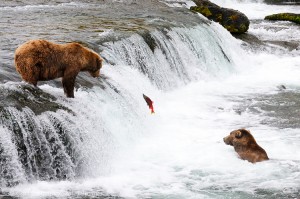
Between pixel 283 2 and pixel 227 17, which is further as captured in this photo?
pixel 283 2

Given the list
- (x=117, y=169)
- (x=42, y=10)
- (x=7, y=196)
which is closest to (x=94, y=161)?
(x=117, y=169)

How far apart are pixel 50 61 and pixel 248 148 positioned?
11.9ft

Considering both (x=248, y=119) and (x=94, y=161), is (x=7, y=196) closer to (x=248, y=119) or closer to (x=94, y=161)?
(x=94, y=161)

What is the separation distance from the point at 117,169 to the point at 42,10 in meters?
11.2

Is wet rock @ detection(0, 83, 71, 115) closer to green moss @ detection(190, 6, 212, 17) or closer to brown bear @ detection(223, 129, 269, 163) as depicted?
brown bear @ detection(223, 129, 269, 163)

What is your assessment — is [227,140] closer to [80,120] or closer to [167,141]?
[167,141]

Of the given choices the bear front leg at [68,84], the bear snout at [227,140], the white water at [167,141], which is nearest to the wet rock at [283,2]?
the white water at [167,141]

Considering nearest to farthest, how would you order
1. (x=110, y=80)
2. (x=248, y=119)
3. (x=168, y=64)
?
1. (x=110, y=80)
2. (x=248, y=119)
3. (x=168, y=64)

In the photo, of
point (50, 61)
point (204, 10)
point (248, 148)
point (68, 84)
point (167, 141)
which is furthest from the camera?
point (204, 10)

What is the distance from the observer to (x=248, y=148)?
910 centimetres

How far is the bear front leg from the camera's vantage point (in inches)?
337

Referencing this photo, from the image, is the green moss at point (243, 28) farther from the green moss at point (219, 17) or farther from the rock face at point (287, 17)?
the rock face at point (287, 17)

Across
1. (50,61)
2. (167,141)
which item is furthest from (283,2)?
(50,61)

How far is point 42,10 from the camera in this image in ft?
60.8
